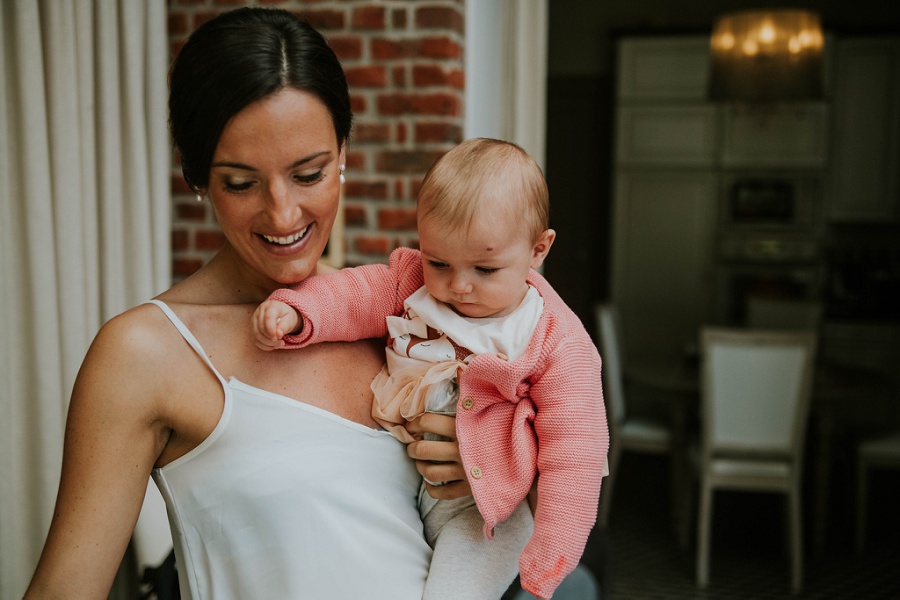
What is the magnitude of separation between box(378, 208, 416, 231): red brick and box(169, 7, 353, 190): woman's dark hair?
5.20 ft

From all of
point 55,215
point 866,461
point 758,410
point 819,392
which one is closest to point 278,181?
point 55,215

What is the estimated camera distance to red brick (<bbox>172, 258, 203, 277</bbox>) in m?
3.00

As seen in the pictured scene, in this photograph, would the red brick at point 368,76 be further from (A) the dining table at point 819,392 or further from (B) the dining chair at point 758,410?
(A) the dining table at point 819,392

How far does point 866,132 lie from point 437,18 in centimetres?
→ 480

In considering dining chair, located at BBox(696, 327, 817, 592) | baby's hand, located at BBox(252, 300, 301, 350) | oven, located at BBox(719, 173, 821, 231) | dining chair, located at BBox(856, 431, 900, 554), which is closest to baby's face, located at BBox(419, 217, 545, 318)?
baby's hand, located at BBox(252, 300, 301, 350)

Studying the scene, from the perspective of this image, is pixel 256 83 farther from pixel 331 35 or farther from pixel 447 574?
pixel 331 35

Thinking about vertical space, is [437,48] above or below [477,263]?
above

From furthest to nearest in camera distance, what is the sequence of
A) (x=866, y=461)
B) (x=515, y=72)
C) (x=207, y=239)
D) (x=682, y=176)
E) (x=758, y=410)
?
(x=682, y=176) → (x=866, y=461) → (x=758, y=410) → (x=515, y=72) → (x=207, y=239)

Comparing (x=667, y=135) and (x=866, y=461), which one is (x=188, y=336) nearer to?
(x=866, y=461)

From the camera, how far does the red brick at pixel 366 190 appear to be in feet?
9.20

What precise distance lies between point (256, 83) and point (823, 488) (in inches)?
155

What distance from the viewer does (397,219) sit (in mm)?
2801

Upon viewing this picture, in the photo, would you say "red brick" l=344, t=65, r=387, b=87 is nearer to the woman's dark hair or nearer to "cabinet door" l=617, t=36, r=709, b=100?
the woman's dark hair

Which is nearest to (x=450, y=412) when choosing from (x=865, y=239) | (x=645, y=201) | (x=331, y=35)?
(x=331, y=35)
